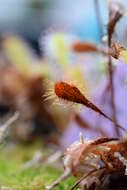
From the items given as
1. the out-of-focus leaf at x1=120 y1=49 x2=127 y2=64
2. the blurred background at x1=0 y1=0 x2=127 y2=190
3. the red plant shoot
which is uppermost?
the out-of-focus leaf at x1=120 y1=49 x2=127 y2=64

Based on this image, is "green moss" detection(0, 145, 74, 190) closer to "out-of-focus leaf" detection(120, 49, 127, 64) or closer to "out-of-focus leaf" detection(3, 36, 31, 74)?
"out-of-focus leaf" detection(120, 49, 127, 64)

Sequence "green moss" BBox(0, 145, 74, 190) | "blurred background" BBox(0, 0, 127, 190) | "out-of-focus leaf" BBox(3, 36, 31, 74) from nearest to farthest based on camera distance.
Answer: "green moss" BBox(0, 145, 74, 190), "blurred background" BBox(0, 0, 127, 190), "out-of-focus leaf" BBox(3, 36, 31, 74)

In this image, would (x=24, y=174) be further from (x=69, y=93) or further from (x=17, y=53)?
(x=17, y=53)

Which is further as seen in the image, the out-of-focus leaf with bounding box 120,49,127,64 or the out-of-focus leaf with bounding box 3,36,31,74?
the out-of-focus leaf with bounding box 3,36,31,74

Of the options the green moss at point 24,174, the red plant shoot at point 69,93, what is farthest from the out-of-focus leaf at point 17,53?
the red plant shoot at point 69,93

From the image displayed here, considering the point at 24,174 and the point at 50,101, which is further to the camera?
the point at 50,101

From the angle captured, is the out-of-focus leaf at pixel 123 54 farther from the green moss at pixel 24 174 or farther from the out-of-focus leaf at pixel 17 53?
the out-of-focus leaf at pixel 17 53

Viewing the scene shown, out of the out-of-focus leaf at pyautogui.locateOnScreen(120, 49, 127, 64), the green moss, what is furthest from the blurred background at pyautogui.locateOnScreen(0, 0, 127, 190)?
the out-of-focus leaf at pyautogui.locateOnScreen(120, 49, 127, 64)

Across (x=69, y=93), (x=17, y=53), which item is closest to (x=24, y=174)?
(x=69, y=93)
